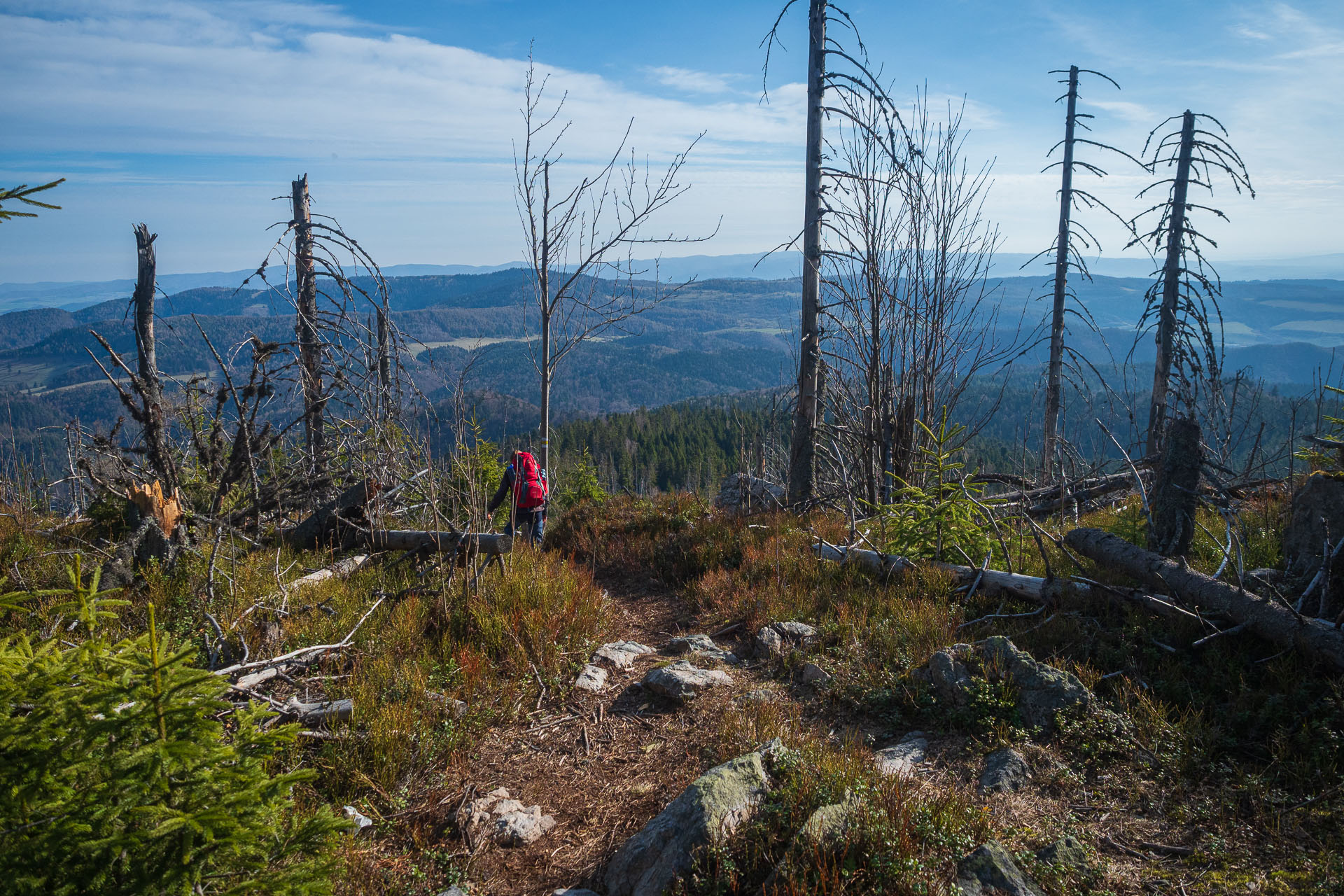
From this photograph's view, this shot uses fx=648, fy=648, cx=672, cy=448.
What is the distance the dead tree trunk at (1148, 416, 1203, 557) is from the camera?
4715 millimetres

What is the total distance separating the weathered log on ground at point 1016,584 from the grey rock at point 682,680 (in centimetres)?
195

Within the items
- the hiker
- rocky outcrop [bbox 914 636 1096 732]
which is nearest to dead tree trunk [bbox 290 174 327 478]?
the hiker

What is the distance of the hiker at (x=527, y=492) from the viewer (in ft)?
26.1

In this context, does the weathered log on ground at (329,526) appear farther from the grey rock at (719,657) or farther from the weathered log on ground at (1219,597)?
the weathered log on ground at (1219,597)

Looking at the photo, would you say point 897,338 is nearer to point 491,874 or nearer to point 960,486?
point 960,486

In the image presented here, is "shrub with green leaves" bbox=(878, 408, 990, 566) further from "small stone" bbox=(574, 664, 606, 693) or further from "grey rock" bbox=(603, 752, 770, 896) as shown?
"grey rock" bbox=(603, 752, 770, 896)

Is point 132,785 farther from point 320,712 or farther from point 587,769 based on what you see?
point 587,769

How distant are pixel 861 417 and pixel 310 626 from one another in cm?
599

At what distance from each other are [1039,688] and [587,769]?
266 centimetres

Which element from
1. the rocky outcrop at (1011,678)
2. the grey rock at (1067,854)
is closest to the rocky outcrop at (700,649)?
the rocky outcrop at (1011,678)

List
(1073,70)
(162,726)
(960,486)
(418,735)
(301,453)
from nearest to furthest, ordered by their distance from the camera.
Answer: (162,726) → (418,735) → (960,486) → (301,453) → (1073,70)

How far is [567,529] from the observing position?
945 centimetres

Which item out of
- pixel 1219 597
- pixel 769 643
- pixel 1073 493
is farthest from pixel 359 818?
pixel 1073 493

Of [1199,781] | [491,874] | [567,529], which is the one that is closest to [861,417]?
[567,529]
